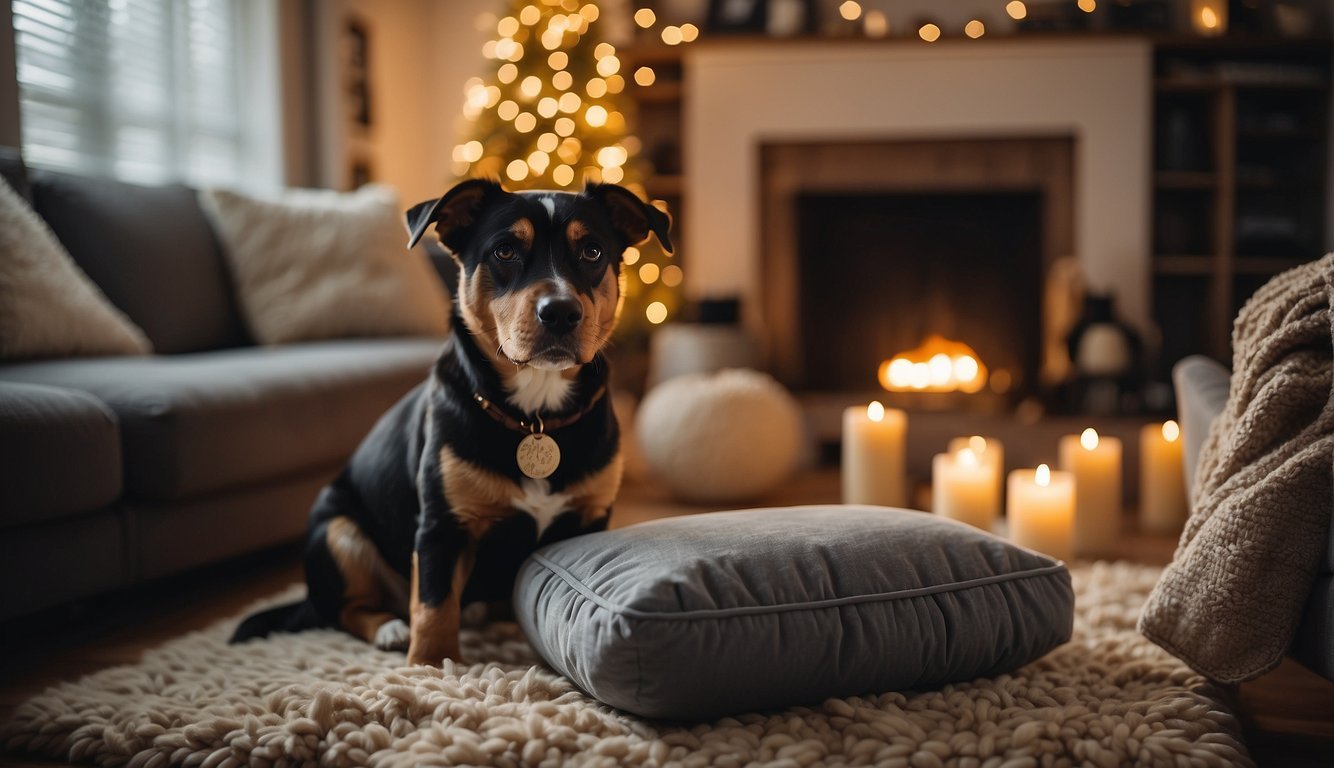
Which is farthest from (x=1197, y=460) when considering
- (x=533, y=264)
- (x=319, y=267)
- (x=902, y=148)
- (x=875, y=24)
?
(x=875, y=24)

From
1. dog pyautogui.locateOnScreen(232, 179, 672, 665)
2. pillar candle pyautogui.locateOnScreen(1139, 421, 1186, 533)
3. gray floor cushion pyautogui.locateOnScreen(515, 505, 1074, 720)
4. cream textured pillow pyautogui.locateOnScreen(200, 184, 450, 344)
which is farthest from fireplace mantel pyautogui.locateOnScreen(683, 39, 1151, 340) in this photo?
gray floor cushion pyautogui.locateOnScreen(515, 505, 1074, 720)

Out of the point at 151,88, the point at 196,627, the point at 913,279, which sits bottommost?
the point at 196,627

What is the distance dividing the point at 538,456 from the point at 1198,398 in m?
1.06

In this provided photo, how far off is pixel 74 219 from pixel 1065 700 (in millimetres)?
2523

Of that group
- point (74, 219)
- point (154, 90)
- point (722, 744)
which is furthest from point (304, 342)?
point (722, 744)

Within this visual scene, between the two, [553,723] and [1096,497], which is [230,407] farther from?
[1096,497]

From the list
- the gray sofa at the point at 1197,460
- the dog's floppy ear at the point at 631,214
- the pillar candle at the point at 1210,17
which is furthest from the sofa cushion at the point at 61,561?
the pillar candle at the point at 1210,17

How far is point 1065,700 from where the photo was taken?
1.47 m

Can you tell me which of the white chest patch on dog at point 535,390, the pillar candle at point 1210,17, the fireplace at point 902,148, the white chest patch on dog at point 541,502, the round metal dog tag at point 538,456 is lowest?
the white chest patch on dog at point 541,502

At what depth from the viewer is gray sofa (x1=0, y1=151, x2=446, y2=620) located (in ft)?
5.60

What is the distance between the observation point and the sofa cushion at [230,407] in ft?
6.35

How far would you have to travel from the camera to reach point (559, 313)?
1448 millimetres

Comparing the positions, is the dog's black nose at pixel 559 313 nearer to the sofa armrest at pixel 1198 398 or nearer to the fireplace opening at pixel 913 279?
the sofa armrest at pixel 1198 398

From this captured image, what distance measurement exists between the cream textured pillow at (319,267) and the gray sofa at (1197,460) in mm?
2262
